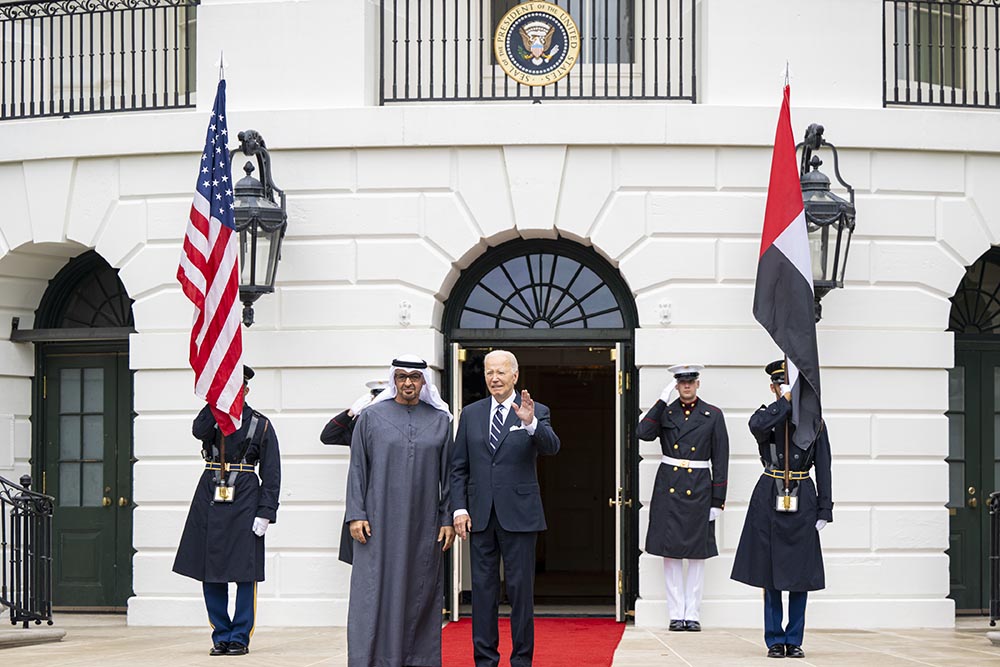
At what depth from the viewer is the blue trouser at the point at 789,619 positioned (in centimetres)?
1093

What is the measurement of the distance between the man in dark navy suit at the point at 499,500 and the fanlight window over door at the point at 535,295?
12.3 feet

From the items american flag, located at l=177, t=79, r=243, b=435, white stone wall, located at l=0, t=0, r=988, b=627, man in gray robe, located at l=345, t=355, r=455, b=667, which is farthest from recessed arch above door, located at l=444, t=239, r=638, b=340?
man in gray robe, located at l=345, t=355, r=455, b=667

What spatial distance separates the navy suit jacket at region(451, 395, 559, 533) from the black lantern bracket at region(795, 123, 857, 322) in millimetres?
3540

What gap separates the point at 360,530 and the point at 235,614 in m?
2.14

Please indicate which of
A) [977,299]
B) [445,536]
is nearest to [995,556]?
[977,299]

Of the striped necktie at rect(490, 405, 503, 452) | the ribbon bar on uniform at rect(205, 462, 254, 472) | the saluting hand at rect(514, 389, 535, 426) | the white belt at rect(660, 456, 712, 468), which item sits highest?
the saluting hand at rect(514, 389, 535, 426)

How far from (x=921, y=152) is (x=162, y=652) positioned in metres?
7.11

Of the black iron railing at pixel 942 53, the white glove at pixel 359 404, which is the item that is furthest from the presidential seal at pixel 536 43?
the white glove at pixel 359 404

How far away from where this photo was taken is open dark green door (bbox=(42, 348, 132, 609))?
1472 centimetres

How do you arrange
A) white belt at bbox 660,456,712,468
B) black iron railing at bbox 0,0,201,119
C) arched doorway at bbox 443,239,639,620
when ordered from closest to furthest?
white belt at bbox 660,456,712,468 → arched doorway at bbox 443,239,639,620 → black iron railing at bbox 0,0,201,119

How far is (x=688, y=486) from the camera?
12.6m

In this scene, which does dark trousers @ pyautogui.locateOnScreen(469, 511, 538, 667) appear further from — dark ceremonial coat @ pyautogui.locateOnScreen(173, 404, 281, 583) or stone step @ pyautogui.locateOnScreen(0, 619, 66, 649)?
stone step @ pyautogui.locateOnScreen(0, 619, 66, 649)

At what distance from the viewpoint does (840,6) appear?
13297 mm

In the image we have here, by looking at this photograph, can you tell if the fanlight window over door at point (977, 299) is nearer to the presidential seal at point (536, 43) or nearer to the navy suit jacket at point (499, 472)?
the presidential seal at point (536, 43)
